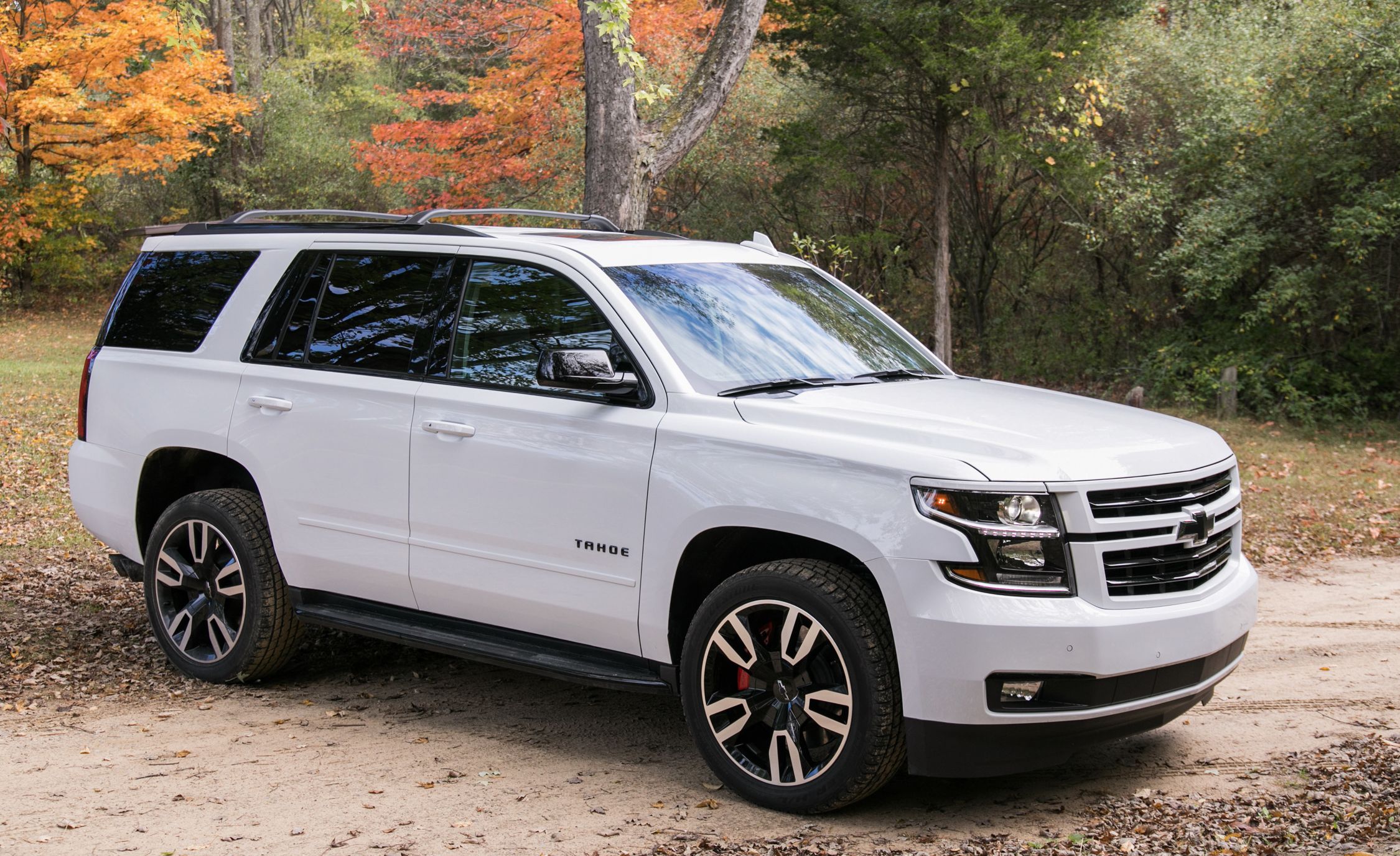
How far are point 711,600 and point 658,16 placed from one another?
54.6 ft

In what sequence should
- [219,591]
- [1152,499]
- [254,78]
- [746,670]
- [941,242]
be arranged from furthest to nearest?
[254,78] → [941,242] → [219,591] → [746,670] → [1152,499]

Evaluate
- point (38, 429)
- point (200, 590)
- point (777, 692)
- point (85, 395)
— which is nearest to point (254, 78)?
point (38, 429)

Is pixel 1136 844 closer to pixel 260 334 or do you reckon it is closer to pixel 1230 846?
pixel 1230 846

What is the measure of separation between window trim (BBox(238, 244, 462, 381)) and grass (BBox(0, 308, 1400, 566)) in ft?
13.7

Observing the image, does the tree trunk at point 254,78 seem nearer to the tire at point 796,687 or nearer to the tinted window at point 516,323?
the tinted window at point 516,323

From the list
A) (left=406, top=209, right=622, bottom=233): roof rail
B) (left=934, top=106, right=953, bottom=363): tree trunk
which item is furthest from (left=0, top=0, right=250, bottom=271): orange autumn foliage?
(left=406, top=209, right=622, bottom=233): roof rail

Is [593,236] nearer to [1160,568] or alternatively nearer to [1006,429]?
[1006,429]

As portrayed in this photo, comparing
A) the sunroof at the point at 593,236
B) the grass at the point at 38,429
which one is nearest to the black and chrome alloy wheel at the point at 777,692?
the sunroof at the point at 593,236

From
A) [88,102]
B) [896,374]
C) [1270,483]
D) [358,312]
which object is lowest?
[1270,483]

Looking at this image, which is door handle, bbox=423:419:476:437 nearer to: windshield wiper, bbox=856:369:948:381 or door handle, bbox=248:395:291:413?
door handle, bbox=248:395:291:413

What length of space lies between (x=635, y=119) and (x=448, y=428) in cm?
624

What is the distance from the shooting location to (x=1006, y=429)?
441cm

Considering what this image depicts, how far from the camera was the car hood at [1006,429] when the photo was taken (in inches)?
164

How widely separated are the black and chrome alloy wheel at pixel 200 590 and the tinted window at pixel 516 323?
169cm
